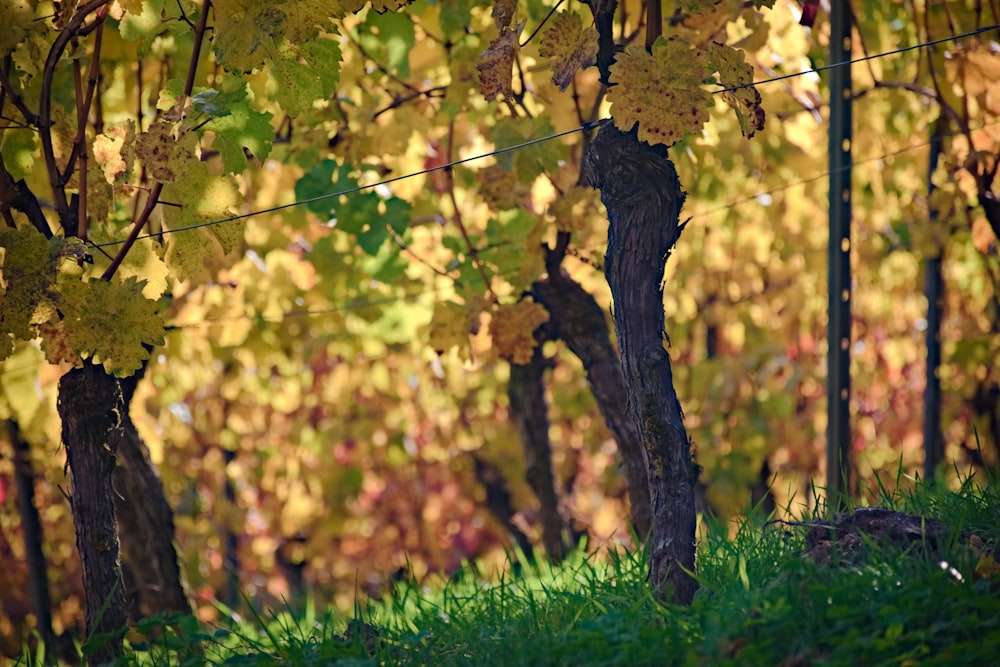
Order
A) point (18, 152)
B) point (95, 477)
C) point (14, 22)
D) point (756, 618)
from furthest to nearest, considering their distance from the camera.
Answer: point (18, 152), point (95, 477), point (14, 22), point (756, 618)

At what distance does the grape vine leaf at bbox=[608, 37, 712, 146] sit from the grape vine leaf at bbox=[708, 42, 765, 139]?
4 centimetres

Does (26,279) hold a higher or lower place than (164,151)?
lower

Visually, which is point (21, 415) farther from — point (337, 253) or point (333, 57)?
point (333, 57)

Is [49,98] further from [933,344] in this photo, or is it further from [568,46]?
[933,344]

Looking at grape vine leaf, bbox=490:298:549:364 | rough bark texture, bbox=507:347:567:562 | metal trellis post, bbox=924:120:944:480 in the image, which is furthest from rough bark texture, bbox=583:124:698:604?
metal trellis post, bbox=924:120:944:480

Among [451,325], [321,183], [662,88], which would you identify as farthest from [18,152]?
[662,88]

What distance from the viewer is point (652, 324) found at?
2984 mm

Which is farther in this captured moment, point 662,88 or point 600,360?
point 600,360

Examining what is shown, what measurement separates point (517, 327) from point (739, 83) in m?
1.59

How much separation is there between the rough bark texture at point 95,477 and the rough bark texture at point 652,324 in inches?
65.2

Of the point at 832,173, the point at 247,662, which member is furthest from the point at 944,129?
the point at 247,662

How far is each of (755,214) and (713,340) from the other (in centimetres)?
118

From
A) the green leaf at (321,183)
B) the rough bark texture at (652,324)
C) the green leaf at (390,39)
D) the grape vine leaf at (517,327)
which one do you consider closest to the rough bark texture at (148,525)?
the green leaf at (321,183)

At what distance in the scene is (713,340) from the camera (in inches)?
336
